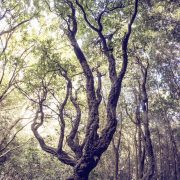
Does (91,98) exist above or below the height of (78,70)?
below

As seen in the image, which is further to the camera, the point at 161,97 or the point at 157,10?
the point at 161,97

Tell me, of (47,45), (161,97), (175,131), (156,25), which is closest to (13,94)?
(47,45)

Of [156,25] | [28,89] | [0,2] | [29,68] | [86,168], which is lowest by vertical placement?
[86,168]

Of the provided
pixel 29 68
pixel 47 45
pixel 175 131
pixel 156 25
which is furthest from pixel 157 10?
pixel 175 131

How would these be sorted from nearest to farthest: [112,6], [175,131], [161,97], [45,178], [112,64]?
1. [112,64]
2. [112,6]
3. [45,178]
4. [161,97]
5. [175,131]

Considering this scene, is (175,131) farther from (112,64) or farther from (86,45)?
(112,64)

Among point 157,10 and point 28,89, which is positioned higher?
point 157,10

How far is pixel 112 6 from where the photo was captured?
34.4 ft

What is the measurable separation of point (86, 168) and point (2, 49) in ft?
24.8

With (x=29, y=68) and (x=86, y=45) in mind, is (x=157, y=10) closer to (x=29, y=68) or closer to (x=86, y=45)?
(x=86, y=45)

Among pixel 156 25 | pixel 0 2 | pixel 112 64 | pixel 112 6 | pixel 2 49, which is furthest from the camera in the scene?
pixel 156 25

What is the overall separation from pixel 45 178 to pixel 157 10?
52.4 feet

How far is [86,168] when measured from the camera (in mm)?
8242

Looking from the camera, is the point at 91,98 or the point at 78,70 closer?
the point at 91,98
